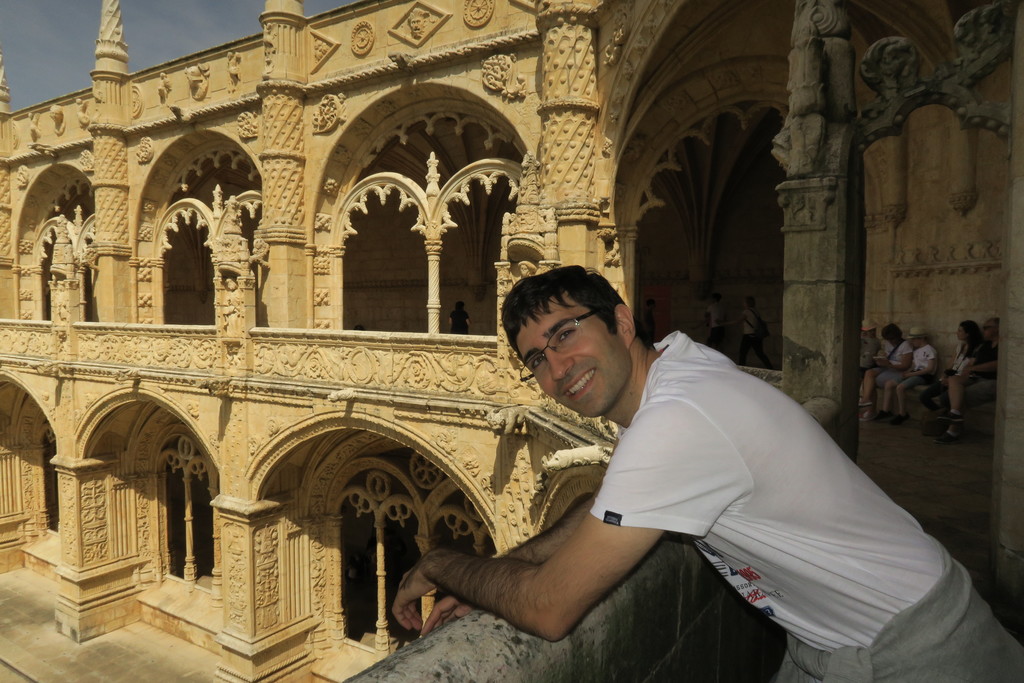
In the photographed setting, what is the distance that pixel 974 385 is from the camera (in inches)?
261

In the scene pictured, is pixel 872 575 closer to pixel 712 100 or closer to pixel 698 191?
pixel 712 100

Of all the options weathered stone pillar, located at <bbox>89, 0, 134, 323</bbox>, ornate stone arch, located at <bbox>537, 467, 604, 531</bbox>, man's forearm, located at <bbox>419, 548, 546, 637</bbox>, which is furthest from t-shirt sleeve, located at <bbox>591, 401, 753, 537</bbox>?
weathered stone pillar, located at <bbox>89, 0, 134, 323</bbox>

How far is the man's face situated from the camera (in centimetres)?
162

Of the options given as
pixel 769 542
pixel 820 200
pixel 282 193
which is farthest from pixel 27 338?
pixel 769 542

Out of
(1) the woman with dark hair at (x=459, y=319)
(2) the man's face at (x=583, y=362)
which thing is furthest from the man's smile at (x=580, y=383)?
(1) the woman with dark hair at (x=459, y=319)

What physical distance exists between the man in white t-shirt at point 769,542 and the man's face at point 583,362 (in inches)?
6.9

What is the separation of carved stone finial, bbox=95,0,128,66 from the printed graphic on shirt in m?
16.2

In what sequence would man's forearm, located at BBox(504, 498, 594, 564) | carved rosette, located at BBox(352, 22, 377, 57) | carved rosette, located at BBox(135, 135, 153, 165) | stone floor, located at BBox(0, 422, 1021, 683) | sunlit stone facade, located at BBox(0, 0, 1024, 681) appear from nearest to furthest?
man's forearm, located at BBox(504, 498, 594, 564), sunlit stone facade, located at BBox(0, 0, 1024, 681), stone floor, located at BBox(0, 422, 1021, 683), carved rosette, located at BBox(352, 22, 377, 57), carved rosette, located at BBox(135, 135, 153, 165)

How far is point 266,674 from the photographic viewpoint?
10.6 m

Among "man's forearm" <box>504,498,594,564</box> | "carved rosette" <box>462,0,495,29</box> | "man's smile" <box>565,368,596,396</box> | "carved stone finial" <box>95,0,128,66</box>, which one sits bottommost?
"man's forearm" <box>504,498,594,564</box>

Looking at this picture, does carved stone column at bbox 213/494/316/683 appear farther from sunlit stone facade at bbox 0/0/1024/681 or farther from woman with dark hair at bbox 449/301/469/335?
woman with dark hair at bbox 449/301/469/335

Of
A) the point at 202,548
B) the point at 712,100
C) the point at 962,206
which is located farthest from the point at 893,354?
the point at 202,548

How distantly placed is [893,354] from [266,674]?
10071mm

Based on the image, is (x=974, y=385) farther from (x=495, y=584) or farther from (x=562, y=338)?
(x=495, y=584)
